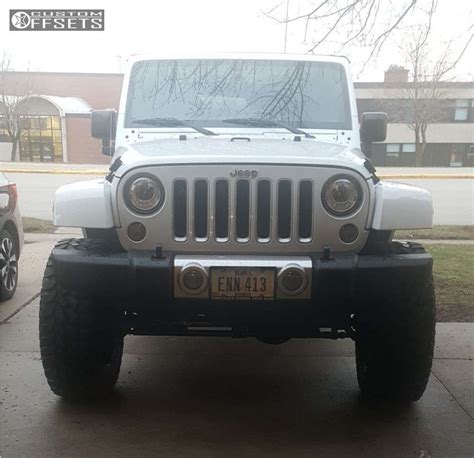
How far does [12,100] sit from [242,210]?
34.9 meters

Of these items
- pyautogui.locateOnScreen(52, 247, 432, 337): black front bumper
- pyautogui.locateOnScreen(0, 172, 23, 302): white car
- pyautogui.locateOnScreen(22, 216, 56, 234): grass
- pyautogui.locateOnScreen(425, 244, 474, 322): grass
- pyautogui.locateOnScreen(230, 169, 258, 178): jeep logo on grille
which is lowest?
pyautogui.locateOnScreen(22, 216, 56, 234): grass

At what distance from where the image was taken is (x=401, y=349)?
3314mm

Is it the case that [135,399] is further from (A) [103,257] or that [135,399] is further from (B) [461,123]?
(B) [461,123]

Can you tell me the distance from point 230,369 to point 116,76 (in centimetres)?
3539

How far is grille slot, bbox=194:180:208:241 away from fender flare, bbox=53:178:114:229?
0.44 meters

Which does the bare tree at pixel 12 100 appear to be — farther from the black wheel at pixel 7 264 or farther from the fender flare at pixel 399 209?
the fender flare at pixel 399 209

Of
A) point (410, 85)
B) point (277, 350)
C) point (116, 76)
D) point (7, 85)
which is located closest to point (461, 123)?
point (410, 85)

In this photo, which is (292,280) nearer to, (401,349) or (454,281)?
(401,349)

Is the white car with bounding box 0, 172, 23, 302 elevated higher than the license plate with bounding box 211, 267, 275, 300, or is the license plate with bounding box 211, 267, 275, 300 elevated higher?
the license plate with bounding box 211, 267, 275, 300

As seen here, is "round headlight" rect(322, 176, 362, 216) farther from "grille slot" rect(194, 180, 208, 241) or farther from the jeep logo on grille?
"grille slot" rect(194, 180, 208, 241)

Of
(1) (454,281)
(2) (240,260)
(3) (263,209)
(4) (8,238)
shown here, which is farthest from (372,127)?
(4) (8,238)

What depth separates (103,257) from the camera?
2.95 metres

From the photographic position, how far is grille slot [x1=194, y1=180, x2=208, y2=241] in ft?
9.89

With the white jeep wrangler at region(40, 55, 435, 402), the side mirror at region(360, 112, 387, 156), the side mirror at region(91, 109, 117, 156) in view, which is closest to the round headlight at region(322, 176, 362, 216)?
the white jeep wrangler at region(40, 55, 435, 402)
